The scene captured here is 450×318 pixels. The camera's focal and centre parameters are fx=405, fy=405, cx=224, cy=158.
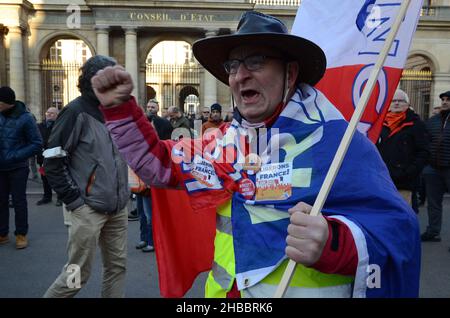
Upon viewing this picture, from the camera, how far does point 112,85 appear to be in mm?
1553

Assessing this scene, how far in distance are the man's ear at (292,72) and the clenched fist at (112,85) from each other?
0.65 metres

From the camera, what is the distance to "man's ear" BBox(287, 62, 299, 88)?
1.71 m

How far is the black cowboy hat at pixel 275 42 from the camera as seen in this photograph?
5.22 feet

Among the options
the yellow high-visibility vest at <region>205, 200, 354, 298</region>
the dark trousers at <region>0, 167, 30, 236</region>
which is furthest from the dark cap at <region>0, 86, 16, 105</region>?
the yellow high-visibility vest at <region>205, 200, 354, 298</region>

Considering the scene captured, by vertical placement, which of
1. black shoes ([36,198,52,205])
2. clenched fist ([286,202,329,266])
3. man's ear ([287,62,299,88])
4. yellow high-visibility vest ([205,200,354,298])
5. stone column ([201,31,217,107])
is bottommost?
black shoes ([36,198,52,205])

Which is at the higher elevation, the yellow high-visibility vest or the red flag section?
the red flag section

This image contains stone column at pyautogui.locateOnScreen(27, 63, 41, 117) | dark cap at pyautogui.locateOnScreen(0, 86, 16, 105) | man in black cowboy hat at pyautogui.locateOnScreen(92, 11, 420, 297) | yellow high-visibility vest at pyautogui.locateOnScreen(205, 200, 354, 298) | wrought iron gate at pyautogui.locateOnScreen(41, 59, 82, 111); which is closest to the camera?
man in black cowboy hat at pyautogui.locateOnScreen(92, 11, 420, 297)

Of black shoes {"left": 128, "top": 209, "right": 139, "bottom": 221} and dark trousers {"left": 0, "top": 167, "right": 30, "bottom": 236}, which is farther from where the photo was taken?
black shoes {"left": 128, "top": 209, "right": 139, "bottom": 221}

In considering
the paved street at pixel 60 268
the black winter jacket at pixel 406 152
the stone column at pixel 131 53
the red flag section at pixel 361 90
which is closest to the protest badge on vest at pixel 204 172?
the red flag section at pixel 361 90

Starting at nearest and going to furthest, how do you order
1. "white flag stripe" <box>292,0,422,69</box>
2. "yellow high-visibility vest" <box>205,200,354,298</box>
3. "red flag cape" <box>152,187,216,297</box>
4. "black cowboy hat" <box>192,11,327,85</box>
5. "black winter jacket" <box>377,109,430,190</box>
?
"yellow high-visibility vest" <box>205,200,354,298</box> < "black cowboy hat" <box>192,11,327,85</box> < "red flag cape" <box>152,187,216,297</box> < "white flag stripe" <box>292,0,422,69</box> < "black winter jacket" <box>377,109,430,190</box>

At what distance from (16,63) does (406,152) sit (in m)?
19.2

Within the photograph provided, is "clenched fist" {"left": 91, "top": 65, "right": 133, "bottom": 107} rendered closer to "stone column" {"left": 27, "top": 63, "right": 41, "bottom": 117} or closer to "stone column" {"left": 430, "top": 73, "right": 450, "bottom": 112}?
"stone column" {"left": 27, "top": 63, "right": 41, "bottom": 117}

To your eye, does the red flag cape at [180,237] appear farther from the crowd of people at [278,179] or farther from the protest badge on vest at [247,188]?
the protest badge on vest at [247,188]

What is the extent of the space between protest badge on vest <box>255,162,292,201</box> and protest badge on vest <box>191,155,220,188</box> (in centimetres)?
23
